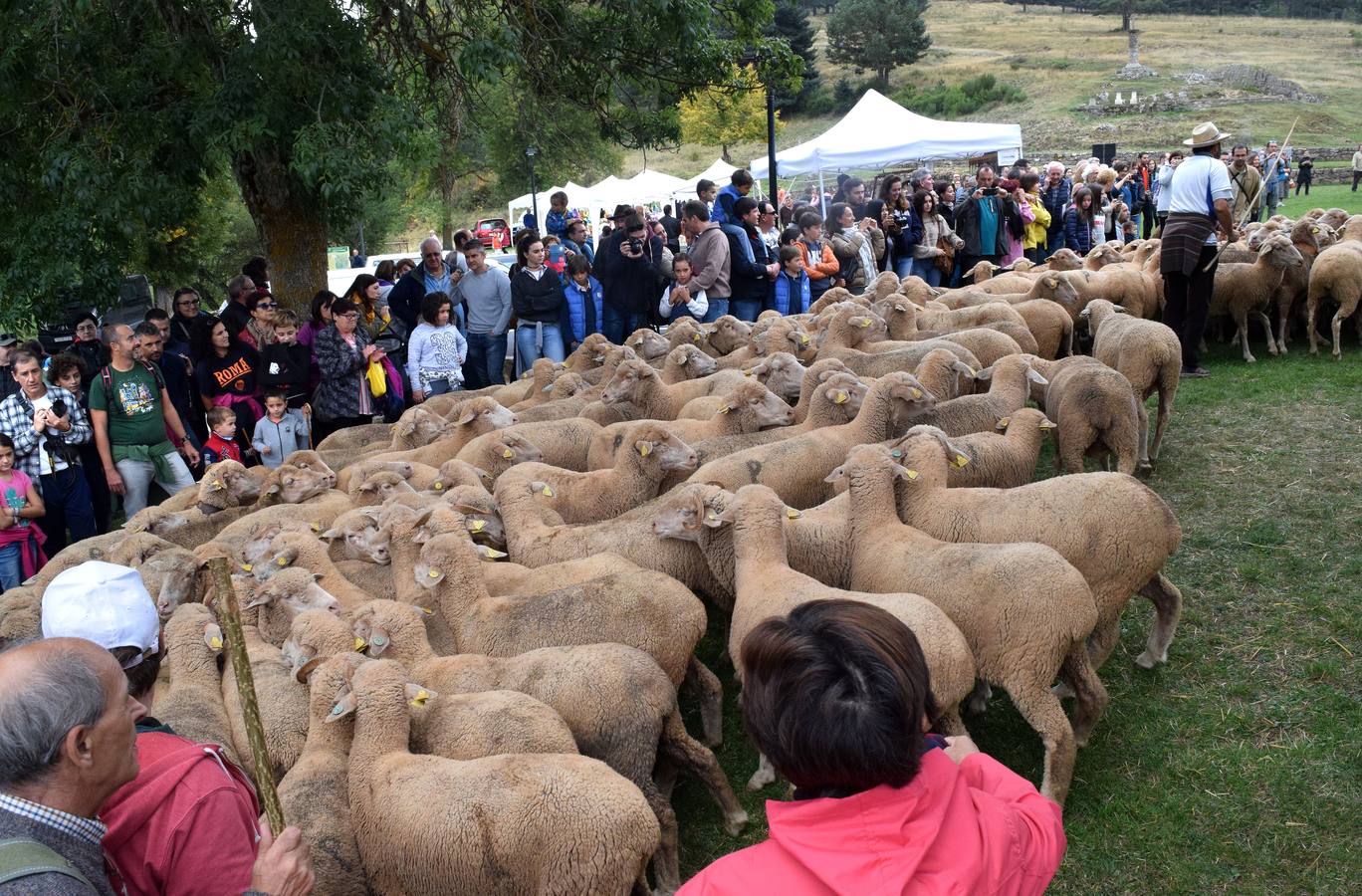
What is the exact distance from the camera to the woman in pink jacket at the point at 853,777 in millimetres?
1925

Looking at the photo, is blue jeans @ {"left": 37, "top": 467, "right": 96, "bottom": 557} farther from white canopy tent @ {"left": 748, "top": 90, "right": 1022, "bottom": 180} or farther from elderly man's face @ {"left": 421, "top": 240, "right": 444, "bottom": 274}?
white canopy tent @ {"left": 748, "top": 90, "right": 1022, "bottom": 180}


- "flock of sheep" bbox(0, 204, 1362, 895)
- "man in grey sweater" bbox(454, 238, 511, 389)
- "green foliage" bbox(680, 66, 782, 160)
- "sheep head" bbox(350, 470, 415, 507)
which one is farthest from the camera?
"green foliage" bbox(680, 66, 782, 160)

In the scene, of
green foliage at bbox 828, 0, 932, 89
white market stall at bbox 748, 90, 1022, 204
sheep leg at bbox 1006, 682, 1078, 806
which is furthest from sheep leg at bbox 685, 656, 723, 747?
green foliage at bbox 828, 0, 932, 89

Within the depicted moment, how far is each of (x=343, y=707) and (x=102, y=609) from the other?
1.25 metres

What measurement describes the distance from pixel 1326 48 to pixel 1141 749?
316 ft

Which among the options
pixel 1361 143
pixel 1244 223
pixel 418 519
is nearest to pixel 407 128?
pixel 418 519

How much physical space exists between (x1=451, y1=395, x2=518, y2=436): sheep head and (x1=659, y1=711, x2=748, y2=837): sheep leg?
4627 mm

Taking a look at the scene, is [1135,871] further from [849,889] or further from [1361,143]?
[1361,143]

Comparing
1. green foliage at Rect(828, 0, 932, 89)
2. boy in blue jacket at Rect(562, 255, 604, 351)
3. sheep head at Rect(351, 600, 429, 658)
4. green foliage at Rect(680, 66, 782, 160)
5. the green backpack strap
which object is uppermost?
green foliage at Rect(828, 0, 932, 89)

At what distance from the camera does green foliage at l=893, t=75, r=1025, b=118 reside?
2625 inches

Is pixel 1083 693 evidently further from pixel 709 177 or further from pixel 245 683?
pixel 709 177

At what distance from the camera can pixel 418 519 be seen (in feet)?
19.2

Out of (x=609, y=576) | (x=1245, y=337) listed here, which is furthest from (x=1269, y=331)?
(x=609, y=576)

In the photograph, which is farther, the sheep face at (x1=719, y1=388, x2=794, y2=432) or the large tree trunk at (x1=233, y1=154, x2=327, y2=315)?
the large tree trunk at (x1=233, y1=154, x2=327, y2=315)
